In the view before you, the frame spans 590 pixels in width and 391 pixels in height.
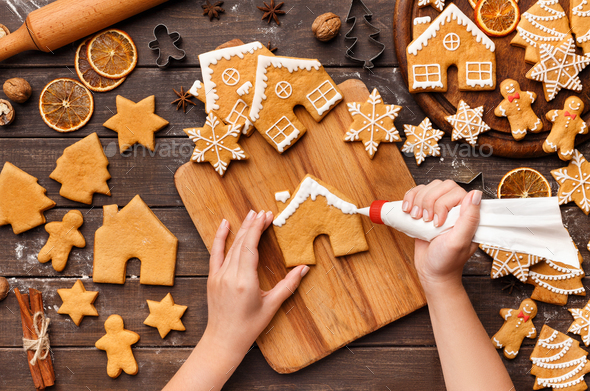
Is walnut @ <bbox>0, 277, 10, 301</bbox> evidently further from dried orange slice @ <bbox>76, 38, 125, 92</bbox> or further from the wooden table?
dried orange slice @ <bbox>76, 38, 125, 92</bbox>

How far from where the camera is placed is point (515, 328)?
1740mm

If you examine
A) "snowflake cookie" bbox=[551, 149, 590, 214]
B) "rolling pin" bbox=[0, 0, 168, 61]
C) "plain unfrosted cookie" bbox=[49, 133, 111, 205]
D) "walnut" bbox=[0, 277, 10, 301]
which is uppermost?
"rolling pin" bbox=[0, 0, 168, 61]

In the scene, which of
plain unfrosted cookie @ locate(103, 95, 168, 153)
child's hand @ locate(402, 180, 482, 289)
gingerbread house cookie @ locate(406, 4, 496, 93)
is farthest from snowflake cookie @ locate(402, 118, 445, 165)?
plain unfrosted cookie @ locate(103, 95, 168, 153)

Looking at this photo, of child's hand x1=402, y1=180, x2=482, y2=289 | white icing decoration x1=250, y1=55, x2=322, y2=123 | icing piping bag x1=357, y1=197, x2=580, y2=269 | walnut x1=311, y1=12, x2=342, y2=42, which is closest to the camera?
icing piping bag x1=357, y1=197, x2=580, y2=269

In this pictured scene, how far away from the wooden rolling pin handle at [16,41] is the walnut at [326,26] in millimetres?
1299

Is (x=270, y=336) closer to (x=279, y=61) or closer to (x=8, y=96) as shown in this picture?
(x=279, y=61)

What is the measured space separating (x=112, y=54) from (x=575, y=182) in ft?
7.42

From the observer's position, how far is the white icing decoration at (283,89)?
160 centimetres

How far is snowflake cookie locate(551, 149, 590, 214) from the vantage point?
172 centimetres

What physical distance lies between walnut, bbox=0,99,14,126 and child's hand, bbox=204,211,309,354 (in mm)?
1141

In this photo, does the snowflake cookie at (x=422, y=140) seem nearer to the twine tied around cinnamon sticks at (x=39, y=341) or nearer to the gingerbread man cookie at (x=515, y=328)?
the gingerbread man cookie at (x=515, y=328)

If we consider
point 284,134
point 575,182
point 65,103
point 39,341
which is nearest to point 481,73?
point 575,182

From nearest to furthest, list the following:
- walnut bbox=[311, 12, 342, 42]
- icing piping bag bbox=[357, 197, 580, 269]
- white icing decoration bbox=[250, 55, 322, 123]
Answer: icing piping bag bbox=[357, 197, 580, 269] → white icing decoration bbox=[250, 55, 322, 123] → walnut bbox=[311, 12, 342, 42]

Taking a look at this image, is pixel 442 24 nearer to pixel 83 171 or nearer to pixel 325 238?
pixel 325 238
